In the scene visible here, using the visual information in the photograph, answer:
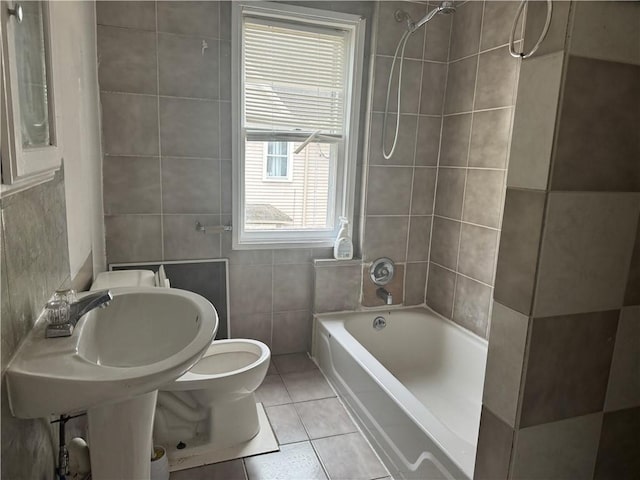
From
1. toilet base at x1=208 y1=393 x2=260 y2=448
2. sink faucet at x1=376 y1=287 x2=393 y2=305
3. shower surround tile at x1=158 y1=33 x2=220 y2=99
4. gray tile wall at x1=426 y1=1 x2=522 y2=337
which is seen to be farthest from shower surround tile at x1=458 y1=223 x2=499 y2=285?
shower surround tile at x1=158 y1=33 x2=220 y2=99

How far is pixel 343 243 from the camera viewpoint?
106 inches

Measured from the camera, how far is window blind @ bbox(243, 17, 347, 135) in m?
2.44

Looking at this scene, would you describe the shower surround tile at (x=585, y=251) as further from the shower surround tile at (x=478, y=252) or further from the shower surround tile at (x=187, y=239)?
the shower surround tile at (x=187, y=239)

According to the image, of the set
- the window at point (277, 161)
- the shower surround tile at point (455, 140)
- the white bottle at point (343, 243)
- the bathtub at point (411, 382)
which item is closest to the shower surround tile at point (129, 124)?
the window at point (277, 161)

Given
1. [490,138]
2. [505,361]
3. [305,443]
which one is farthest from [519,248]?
[490,138]

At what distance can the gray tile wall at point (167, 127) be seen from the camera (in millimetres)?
2205

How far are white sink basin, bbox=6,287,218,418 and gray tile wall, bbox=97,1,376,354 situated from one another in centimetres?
111

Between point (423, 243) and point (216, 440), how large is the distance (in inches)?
68.7

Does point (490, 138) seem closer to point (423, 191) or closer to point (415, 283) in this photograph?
point (423, 191)

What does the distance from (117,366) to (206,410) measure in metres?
0.82

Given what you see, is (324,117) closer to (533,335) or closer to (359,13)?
(359,13)

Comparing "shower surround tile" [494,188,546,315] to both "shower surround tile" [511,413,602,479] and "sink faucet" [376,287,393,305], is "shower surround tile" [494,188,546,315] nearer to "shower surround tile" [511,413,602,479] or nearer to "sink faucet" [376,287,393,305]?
"shower surround tile" [511,413,602,479]

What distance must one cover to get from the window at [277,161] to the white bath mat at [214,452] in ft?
4.74

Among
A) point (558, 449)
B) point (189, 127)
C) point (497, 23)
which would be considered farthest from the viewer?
point (189, 127)
